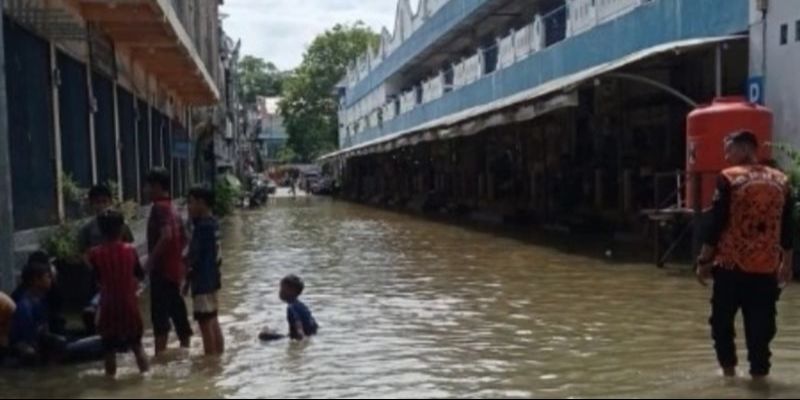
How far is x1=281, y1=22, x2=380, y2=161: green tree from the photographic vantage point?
94375 millimetres

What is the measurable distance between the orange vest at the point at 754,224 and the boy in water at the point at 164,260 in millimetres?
4240

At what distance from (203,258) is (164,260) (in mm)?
304

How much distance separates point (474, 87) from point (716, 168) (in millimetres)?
18218

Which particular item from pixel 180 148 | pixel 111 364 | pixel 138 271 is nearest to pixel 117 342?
pixel 111 364

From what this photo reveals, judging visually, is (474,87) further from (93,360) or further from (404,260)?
(93,360)

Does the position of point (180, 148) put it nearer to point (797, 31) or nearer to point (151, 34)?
point (151, 34)

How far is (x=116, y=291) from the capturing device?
8.17 metres

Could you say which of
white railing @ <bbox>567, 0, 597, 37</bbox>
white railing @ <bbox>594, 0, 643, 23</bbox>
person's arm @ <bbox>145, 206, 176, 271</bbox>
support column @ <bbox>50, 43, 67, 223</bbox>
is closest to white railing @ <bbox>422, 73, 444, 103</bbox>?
white railing @ <bbox>567, 0, 597, 37</bbox>

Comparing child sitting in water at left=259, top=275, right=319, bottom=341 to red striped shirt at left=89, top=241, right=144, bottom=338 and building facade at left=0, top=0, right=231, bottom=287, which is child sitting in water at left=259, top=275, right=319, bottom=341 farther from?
building facade at left=0, top=0, right=231, bottom=287

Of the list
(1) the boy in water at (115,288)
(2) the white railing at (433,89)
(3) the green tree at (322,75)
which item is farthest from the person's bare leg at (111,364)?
(3) the green tree at (322,75)

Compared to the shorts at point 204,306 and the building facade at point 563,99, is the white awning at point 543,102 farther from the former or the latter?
the shorts at point 204,306

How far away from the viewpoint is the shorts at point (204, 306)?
30.1ft

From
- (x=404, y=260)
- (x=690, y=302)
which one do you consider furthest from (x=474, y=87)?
(x=690, y=302)

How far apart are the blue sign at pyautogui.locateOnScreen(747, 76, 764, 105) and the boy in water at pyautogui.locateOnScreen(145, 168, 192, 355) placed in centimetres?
977
